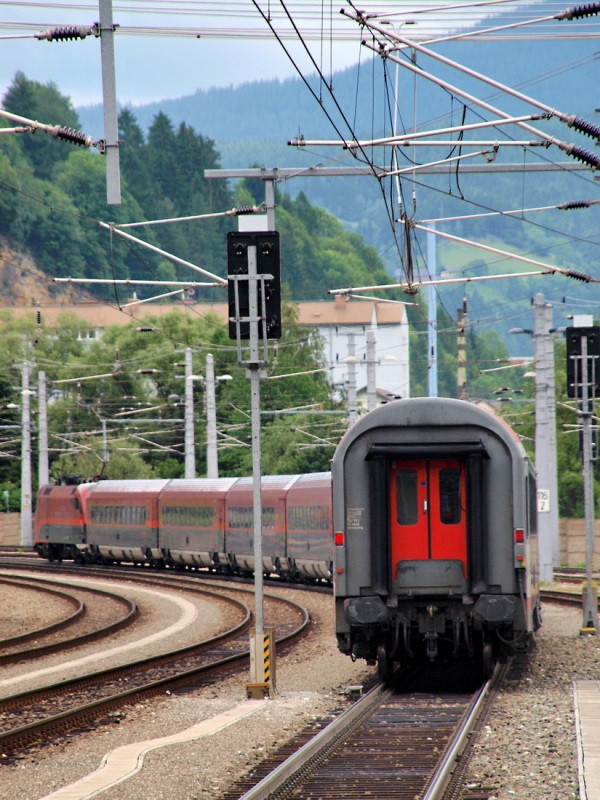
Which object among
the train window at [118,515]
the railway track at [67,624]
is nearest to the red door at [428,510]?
the railway track at [67,624]

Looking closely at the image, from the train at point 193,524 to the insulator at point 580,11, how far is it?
65.9 feet

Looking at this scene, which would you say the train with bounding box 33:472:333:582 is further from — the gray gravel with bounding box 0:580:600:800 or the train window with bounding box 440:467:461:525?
the train window with bounding box 440:467:461:525

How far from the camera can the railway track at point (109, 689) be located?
1312cm

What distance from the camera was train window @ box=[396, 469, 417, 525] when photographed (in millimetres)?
15148

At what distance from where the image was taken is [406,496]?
599 inches

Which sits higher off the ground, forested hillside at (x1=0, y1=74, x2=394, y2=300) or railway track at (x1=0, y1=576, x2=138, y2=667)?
forested hillside at (x1=0, y1=74, x2=394, y2=300)

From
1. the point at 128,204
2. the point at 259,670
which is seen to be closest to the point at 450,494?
the point at 259,670

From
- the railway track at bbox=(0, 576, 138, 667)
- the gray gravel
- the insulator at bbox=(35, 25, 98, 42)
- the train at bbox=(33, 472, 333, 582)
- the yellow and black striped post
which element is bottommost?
the railway track at bbox=(0, 576, 138, 667)

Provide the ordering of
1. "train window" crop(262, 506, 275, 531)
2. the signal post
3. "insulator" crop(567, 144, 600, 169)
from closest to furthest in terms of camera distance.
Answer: the signal post < "insulator" crop(567, 144, 600, 169) < "train window" crop(262, 506, 275, 531)

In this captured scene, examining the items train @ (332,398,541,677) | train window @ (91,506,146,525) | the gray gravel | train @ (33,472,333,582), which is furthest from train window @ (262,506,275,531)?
train @ (332,398,541,677)

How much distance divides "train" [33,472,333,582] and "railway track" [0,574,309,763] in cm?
1168

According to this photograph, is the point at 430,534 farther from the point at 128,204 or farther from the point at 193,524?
the point at 128,204

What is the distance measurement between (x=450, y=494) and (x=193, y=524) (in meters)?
31.4

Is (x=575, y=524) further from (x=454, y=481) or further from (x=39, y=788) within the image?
(x=39, y=788)
